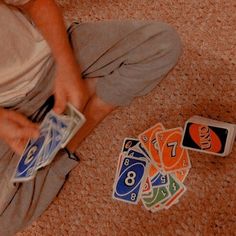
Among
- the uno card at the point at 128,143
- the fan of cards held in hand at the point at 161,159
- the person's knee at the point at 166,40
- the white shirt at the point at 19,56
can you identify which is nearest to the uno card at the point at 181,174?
the fan of cards held in hand at the point at 161,159

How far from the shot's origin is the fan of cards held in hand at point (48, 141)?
0.90 metres

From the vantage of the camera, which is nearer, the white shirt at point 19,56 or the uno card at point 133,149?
the white shirt at point 19,56

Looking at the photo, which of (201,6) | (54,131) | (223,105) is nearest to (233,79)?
(223,105)

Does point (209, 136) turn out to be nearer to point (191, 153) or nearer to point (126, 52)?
point (191, 153)

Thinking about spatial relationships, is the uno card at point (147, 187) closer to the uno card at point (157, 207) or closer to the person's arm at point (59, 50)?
the uno card at point (157, 207)

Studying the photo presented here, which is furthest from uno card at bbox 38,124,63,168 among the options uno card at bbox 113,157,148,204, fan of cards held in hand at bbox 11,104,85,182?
uno card at bbox 113,157,148,204

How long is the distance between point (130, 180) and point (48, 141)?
0.97ft

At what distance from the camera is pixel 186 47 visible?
1161 mm

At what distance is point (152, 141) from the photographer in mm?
1133

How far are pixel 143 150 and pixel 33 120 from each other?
11.5 inches

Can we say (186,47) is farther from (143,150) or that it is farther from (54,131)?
(54,131)

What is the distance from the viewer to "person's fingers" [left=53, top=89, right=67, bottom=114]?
967mm

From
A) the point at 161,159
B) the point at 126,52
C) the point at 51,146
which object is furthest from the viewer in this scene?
the point at 161,159

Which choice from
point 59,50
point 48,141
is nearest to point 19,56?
point 59,50
